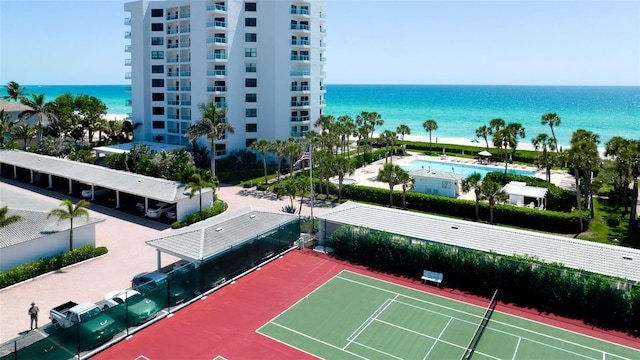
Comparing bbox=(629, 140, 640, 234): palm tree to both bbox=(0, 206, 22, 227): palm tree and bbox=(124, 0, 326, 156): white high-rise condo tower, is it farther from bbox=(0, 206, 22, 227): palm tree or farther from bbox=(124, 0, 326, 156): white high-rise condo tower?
bbox=(0, 206, 22, 227): palm tree

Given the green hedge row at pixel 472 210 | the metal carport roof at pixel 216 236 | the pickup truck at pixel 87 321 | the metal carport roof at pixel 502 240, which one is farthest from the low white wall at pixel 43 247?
the green hedge row at pixel 472 210

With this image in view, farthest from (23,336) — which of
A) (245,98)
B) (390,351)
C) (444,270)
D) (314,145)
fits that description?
(245,98)

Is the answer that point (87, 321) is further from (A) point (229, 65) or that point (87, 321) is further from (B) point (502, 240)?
(A) point (229, 65)

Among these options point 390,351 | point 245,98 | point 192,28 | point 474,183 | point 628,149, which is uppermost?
point 192,28

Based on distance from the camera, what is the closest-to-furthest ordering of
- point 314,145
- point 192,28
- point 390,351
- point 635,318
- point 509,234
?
point 390,351 → point 635,318 → point 509,234 → point 314,145 → point 192,28

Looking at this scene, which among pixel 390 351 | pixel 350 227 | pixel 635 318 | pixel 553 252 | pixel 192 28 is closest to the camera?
pixel 390 351

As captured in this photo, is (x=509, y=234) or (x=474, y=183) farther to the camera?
(x=474, y=183)

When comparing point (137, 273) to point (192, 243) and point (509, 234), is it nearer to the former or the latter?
point (192, 243)

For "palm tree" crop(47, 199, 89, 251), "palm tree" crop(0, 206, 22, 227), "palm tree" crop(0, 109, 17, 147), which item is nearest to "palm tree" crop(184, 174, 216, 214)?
"palm tree" crop(47, 199, 89, 251)
